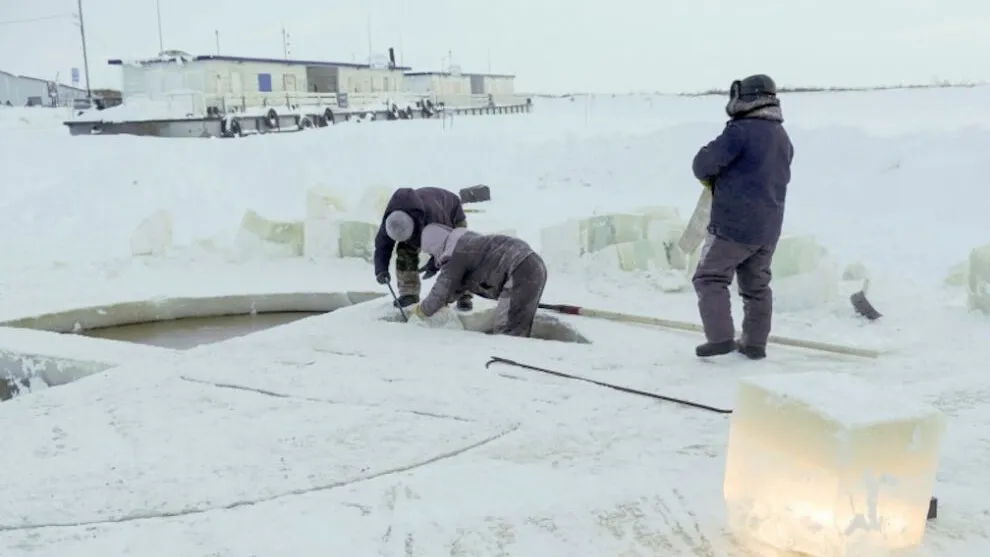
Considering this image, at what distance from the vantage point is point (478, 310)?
552cm

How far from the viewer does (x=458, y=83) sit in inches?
1519

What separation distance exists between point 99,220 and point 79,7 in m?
23.1

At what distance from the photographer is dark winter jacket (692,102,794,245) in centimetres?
412

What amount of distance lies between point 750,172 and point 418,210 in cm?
204

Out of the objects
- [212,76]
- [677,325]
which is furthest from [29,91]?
[677,325]

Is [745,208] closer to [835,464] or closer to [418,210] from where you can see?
[418,210]

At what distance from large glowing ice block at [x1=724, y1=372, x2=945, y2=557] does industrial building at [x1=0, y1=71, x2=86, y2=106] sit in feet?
150

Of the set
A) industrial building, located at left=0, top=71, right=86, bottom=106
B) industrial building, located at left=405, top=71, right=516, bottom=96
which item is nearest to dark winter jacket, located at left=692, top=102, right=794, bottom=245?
industrial building, located at left=405, top=71, right=516, bottom=96

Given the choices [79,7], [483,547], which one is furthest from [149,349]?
[79,7]

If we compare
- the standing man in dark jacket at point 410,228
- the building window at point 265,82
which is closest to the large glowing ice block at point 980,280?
the standing man in dark jacket at point 410,228

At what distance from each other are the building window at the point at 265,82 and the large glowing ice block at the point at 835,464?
25069mm

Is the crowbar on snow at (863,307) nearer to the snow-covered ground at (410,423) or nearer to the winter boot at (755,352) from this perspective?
the snow-covered ground at (410,423)

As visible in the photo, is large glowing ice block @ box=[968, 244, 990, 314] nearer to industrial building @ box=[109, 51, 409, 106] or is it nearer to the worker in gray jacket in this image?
the worker in gray jacket

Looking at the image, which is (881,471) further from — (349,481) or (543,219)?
(543,219)
